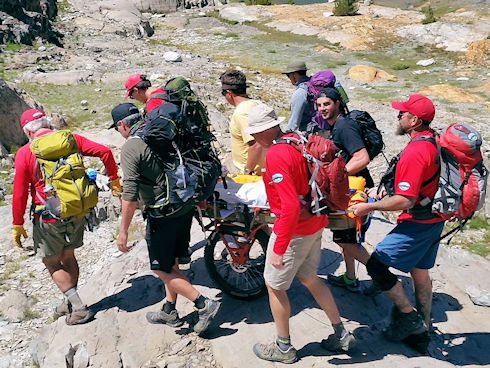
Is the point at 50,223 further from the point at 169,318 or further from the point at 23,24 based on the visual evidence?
the point at 23,24

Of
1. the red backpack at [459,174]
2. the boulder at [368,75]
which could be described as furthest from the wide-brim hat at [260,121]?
the boulder at [368,75]

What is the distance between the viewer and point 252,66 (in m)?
22.1

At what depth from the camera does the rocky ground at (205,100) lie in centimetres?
463

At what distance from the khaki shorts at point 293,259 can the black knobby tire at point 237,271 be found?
990 millimetres

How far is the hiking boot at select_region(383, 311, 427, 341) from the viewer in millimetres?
4250

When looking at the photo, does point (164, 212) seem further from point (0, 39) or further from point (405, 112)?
point (0, 39)

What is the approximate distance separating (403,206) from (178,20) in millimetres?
33627

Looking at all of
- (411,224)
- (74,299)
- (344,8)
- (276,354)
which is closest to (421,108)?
(411,224)

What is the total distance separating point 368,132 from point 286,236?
1.67m

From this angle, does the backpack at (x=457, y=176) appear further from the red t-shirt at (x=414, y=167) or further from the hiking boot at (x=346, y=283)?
the hiking boot at (x=346, y=283)

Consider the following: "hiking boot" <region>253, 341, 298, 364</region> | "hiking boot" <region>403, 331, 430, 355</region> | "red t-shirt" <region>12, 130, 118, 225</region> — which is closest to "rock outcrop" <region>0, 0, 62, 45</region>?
"red t-shirt" <region>12, 130, 118, 225</region>

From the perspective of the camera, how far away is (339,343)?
13.5ft

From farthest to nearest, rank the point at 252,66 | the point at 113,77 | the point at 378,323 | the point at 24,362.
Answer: the point at 252,66, the point at 113,77, the point at 24,362, the point at 378,323

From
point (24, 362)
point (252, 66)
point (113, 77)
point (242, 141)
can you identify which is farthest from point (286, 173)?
point (252, 66)
